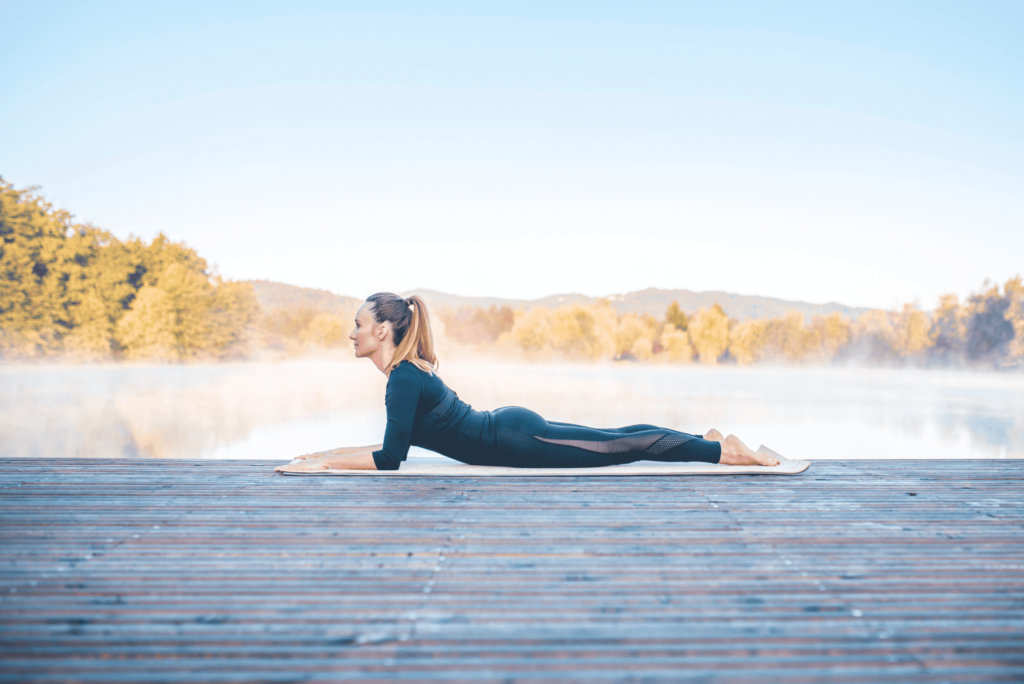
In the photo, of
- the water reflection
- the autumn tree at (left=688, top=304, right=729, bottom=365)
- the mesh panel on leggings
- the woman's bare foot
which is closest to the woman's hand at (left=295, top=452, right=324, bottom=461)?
the mesh panel on leggings

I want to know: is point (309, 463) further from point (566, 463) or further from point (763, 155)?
point (763, 155)

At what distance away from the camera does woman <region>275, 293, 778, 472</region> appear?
2.18 meters

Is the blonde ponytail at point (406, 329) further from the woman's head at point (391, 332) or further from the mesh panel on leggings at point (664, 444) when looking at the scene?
the mesh panel on leggings at point (664, 444)

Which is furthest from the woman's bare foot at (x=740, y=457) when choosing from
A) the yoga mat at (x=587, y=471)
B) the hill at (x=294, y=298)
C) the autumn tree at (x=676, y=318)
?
the autumn tree at (x=676, y=318)

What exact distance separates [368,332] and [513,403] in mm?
16938

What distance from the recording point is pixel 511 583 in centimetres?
127

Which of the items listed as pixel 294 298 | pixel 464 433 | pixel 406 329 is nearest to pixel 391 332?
pixel 406 329

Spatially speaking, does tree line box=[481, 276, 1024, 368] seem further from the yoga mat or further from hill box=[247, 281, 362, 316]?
the yoga mat

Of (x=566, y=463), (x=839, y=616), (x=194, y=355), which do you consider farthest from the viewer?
(x=194, y=355)

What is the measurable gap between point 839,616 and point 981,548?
695 millimetres

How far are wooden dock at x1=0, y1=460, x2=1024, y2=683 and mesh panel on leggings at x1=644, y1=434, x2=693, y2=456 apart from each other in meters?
0.18

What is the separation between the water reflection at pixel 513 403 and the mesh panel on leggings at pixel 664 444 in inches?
311

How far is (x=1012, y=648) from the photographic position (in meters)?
1.00

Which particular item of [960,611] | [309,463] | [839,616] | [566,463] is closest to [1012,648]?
[960,611]
